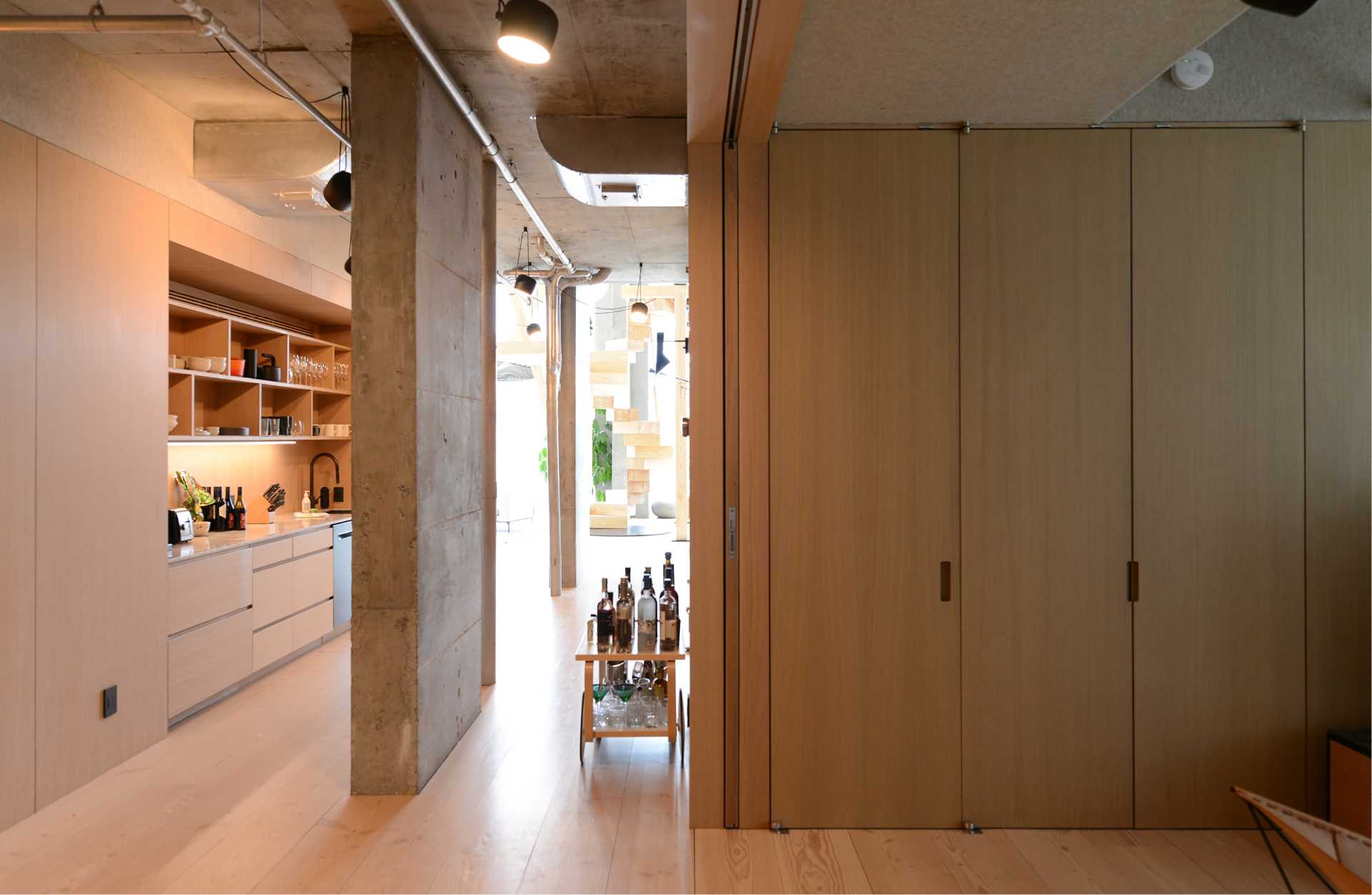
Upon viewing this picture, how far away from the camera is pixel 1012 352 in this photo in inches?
116

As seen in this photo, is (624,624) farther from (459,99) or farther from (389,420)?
(459,99)

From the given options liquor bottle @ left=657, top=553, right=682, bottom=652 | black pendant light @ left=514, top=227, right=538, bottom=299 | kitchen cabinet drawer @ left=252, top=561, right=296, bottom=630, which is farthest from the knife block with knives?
liquor bottle @ left=657, top=553, right=682, bottom=652

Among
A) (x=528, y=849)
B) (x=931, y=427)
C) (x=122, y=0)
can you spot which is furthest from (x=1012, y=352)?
(x=122, y=0)

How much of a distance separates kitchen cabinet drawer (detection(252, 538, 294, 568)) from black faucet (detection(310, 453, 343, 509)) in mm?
1512

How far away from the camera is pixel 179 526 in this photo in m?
4.39

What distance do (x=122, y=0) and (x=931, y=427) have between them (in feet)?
11.9

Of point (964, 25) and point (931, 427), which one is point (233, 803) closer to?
point (931, 427)

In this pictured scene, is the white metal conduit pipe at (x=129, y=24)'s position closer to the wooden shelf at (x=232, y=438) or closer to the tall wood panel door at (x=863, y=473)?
the wooden shelf at (x=232, y=438)

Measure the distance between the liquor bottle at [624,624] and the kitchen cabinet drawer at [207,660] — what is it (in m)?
2.31

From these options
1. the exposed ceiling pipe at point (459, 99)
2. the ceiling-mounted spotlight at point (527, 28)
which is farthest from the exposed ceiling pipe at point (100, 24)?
the ceiling-mounted spotlight at point (527, 28)

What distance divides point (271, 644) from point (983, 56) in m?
4.87

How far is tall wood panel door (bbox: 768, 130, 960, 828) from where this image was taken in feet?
9.64

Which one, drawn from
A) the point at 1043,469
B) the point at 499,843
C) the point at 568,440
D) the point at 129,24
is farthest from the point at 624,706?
the point at 568,440

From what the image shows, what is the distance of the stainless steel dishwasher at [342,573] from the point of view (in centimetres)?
566
